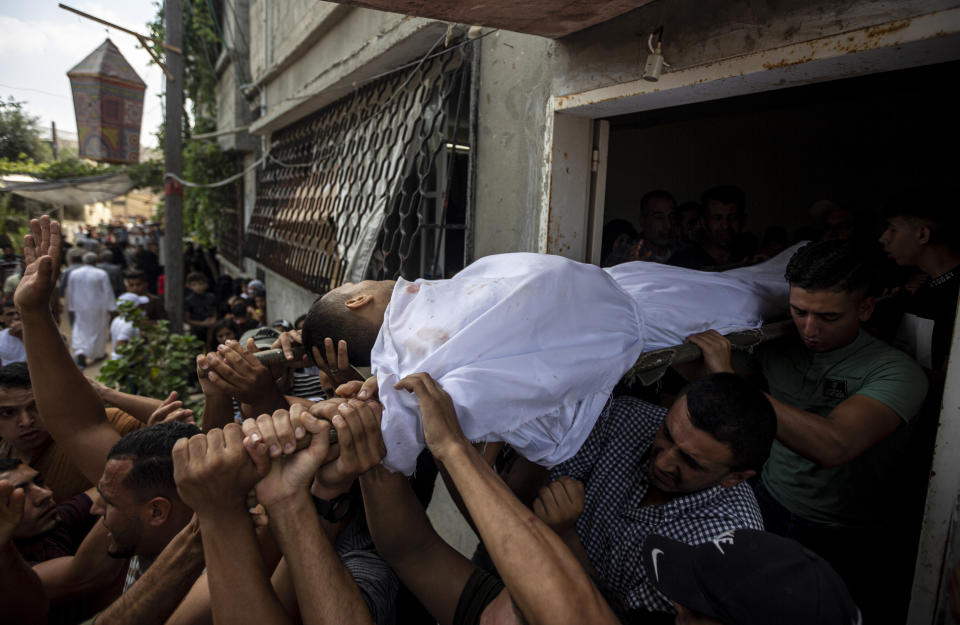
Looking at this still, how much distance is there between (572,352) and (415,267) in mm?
3291

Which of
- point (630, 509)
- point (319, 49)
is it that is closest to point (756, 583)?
point (630, 509)

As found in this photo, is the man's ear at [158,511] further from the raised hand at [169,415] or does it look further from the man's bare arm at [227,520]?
the man's bare arm at [227,520]

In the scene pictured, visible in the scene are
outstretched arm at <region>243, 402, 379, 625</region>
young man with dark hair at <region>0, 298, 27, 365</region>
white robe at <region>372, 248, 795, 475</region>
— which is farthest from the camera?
young man with dark hair at <region>0, 298, 27, 365</region>

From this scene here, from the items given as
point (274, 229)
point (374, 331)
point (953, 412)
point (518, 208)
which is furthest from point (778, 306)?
point (274, 229)

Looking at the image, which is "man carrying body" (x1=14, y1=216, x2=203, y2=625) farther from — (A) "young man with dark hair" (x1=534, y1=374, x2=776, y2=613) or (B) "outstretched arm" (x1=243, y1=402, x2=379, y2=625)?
(A) "young man with dark hair" (x1=534, y1=374, x2=776, y2=613)

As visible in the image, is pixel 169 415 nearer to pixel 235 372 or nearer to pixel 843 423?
pixel 235 372

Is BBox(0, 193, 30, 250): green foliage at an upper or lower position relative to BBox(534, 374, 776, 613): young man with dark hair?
upper

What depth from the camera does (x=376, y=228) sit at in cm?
418

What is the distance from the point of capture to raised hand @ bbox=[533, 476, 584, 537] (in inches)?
54.6

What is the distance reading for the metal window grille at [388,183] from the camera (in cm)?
371

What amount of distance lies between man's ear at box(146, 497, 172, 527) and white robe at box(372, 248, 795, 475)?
0.95 meters

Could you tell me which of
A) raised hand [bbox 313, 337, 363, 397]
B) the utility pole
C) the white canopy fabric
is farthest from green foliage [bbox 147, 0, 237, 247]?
raised hand [bbox 313, 337, 363, 397]

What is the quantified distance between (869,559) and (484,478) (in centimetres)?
171

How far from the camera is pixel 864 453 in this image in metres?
1.83
